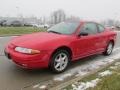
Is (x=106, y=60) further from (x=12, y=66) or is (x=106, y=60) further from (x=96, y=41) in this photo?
(x=12, y=66)

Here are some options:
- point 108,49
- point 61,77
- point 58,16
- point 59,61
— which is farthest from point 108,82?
point 58,16

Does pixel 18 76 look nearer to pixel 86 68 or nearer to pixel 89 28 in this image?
pixel 86 68

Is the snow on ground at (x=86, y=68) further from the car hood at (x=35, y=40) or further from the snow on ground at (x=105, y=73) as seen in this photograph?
the car hood at (x=35, y=40)

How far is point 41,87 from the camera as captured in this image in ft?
16.3

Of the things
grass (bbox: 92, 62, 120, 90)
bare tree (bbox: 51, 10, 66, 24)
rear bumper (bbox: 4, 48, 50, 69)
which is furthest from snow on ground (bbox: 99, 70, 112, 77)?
bare tree (bbox: 51, 10, 66, 24)

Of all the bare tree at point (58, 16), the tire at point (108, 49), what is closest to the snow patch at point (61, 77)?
Answer: the tire at point (108, 49)

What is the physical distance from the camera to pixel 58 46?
19.2 ft

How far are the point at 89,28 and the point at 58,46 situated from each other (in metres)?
1.91

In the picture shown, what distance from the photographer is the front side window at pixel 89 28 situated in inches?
276

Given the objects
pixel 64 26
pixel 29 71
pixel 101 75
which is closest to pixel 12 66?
pixel 29 71

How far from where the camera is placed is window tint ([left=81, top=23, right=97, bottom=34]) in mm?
7039

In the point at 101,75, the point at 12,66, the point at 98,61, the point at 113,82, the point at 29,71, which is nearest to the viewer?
the point at 113,82

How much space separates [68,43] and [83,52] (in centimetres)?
87

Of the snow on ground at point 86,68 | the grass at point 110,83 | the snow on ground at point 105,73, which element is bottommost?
the snow on ground at point 86,68
